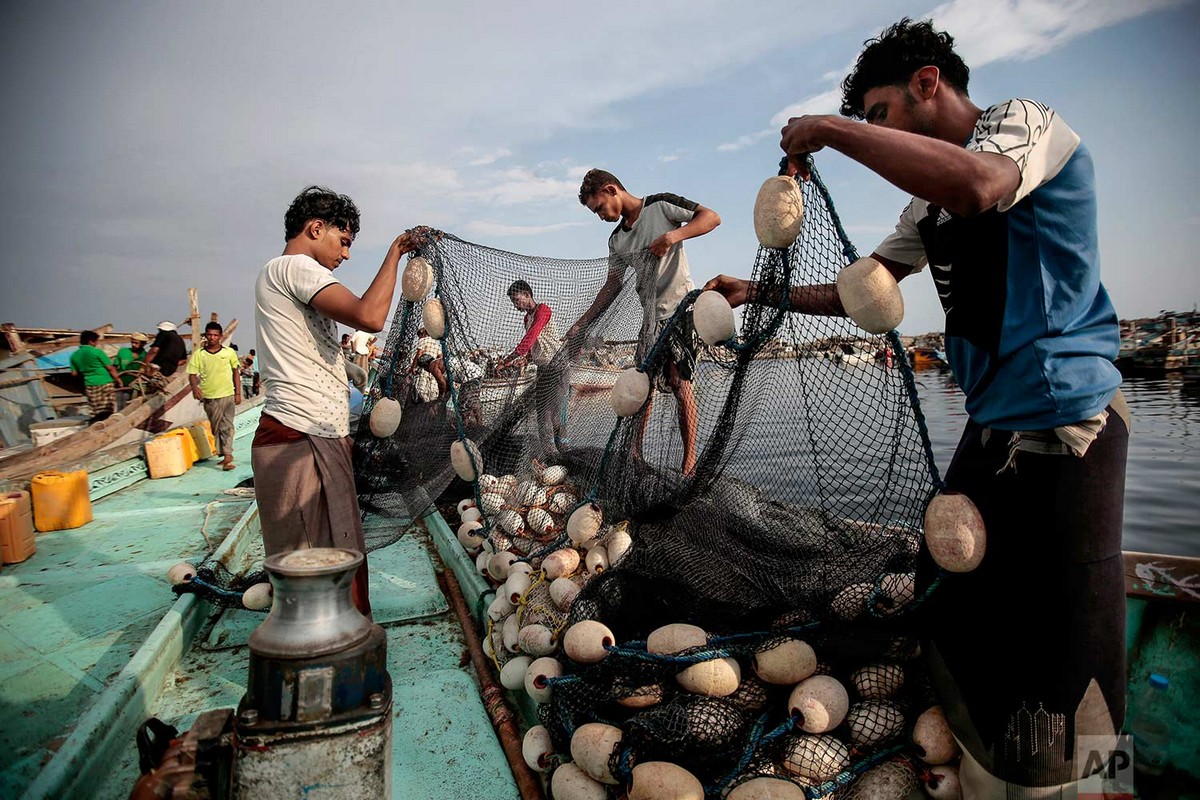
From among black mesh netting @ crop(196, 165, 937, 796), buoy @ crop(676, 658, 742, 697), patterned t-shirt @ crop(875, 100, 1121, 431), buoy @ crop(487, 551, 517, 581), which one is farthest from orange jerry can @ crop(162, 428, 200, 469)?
patterned t-shirt @ crop(875, 100, 1121, 431)

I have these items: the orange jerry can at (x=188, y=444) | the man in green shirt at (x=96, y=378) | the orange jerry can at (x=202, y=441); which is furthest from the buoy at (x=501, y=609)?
the man in green shirt at (x=96, y=378)

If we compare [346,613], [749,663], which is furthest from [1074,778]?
[346,613]

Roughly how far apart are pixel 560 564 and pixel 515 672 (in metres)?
0.54

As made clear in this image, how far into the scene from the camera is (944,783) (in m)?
1.73

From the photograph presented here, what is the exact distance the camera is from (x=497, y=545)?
3486 millimetres

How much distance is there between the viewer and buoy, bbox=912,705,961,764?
1.75m

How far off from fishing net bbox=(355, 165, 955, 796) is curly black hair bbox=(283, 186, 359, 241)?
60 cm

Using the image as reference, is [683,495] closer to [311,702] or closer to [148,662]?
[311,702]

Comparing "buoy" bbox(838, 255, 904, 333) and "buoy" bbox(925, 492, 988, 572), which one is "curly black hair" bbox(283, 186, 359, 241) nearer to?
"buoy" bbox(838, 255, 904, 333)

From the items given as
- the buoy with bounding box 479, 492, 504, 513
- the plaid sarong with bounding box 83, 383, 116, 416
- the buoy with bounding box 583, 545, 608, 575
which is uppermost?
the plaid sarong with bounding box 83, 383, 116, 416

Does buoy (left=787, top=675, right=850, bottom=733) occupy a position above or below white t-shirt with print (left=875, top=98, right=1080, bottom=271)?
below

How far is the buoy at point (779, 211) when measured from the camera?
6.28 ft

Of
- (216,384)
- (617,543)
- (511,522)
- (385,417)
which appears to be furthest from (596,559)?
(216,384)

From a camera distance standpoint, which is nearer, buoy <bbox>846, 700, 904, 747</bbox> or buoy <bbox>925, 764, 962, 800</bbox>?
buoy <bbox>925, 764, 962, 800</bbox>
